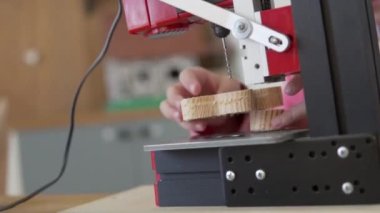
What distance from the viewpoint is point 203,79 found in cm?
105

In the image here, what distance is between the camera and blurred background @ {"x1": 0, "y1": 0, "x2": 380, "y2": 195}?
94.0 inches

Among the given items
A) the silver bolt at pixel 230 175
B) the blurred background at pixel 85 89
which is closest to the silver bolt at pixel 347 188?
the silver bolt at pixel 230 175

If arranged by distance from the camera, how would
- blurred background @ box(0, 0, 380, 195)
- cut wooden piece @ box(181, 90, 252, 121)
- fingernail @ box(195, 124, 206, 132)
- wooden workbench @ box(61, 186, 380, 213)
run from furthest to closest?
blurred background @ box(0, 0, 380, 195) → fingernail @ box(195, 124, 206, 132) → cut wooden piece @ box(181, 90, 252, 121) → wooden workbench @ box(61, 186, 380, 213)

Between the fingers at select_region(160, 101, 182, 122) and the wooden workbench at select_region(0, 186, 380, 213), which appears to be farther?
the fingers at select_region(160, 101, 182, 122)

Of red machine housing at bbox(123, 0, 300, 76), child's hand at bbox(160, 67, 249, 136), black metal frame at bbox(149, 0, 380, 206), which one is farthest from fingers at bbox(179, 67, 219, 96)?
black metal frame at bbox(149, 0, 380, 206)

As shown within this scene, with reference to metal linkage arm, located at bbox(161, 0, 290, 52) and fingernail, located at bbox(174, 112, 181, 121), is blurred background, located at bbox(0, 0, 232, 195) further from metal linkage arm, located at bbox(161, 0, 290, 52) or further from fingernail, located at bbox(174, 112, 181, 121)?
metal linkage arm, located at bbox(161, 0, 290, 52)

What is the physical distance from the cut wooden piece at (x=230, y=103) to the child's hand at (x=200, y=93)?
5.0 inches

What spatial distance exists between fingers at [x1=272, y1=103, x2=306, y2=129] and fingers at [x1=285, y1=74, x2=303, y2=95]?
34 mm

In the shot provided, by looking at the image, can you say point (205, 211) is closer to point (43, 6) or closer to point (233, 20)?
point (233, 20)

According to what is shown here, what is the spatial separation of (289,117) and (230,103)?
0.40ft

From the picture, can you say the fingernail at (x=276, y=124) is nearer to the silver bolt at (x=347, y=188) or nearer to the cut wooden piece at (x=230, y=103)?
the cut wooden piece at (x=230, y=103)

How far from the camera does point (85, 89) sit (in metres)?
2.67

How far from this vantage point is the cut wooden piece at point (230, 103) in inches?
29.8

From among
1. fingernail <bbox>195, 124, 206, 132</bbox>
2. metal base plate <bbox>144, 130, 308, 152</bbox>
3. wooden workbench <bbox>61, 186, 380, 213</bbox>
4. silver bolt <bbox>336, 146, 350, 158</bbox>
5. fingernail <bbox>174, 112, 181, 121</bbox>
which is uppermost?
fingernail <bbox>174, 112, 181, 121</bbox>
